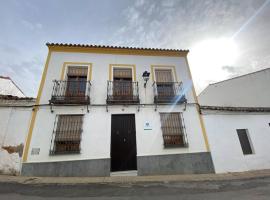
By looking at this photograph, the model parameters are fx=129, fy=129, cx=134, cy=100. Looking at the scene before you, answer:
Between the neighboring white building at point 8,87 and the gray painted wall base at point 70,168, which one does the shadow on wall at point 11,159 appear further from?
the neighboring white building at point 8,87

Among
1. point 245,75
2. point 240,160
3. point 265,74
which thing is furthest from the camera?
point 245,75

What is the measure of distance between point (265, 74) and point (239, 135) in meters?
7.59

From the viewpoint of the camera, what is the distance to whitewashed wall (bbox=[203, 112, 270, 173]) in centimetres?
609

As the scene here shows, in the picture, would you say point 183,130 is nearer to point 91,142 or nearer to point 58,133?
point 91,142

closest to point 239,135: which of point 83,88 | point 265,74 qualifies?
point 265,74

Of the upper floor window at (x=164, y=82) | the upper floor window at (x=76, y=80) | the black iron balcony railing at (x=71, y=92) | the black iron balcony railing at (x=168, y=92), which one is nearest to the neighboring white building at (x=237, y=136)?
the black iron balcony railing at (x=168, y=92)

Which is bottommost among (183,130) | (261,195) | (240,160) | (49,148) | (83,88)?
(261,195)

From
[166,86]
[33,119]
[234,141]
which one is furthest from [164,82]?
[33,119]

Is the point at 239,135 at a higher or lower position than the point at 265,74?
lower

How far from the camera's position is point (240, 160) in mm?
6238

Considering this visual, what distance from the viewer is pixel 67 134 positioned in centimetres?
566

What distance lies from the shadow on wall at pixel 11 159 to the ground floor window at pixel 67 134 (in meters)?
1.25

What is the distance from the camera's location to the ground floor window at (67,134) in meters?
5.45

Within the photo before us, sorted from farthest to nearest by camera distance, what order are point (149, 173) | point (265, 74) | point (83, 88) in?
1. point (265, 74)
2. point (83, 88)
3. point (149, 173)
